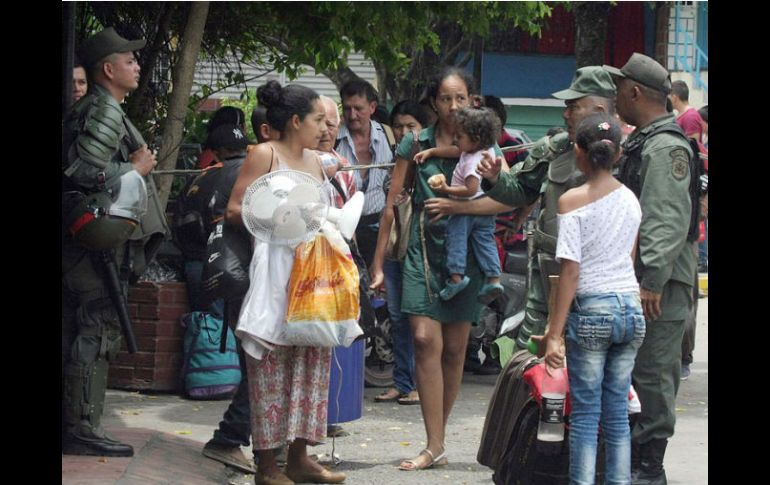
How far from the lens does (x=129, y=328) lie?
639cm

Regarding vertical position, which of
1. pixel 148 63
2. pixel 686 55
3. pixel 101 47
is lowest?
pixel 101 47

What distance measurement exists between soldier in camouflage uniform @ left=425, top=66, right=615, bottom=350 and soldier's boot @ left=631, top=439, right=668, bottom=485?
0.71m

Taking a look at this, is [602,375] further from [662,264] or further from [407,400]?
[407,400]

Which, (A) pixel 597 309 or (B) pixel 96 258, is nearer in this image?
(A) pixel 597 309

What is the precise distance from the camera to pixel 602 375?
223 inches

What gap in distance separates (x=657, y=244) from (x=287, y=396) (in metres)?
1.80

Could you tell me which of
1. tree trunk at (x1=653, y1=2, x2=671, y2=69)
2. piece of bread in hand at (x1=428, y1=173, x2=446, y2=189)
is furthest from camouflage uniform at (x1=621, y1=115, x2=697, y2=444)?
tree trunk at (x1=653, y1=2, x2=671, y2=69)

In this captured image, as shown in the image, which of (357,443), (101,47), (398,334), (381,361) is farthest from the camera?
(381,361)

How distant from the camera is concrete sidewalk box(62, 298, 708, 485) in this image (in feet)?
21.0

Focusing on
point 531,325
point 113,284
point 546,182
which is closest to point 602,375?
point 531,325

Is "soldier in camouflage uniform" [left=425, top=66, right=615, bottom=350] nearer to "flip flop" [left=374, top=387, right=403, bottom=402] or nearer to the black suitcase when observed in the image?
the black suitcase

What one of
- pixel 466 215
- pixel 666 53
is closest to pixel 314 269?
pixel 466 215
